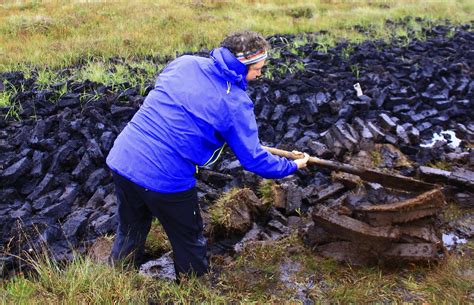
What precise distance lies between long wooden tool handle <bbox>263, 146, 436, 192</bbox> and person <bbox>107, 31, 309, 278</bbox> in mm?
918

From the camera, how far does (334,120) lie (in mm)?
6668

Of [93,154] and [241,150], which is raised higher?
[241,150]

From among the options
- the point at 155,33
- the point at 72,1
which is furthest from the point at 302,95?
the point at 72,1

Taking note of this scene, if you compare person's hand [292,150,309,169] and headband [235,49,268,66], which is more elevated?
headband [235,49,268,66]

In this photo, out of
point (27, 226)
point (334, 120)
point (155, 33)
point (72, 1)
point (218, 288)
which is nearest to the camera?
point (218, 288)

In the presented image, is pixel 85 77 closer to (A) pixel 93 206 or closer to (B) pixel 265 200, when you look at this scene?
(A) pixel 93 206

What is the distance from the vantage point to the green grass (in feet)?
10.6

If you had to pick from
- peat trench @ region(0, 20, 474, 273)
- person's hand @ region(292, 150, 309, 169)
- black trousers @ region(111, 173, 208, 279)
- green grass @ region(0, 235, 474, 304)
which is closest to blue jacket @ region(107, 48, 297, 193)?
black trousers @ region(111, 173, 208, 279)

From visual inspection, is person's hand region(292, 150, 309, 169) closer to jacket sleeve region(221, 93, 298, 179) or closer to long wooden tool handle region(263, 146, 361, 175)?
long wooden tool handle region(263, 146, 361, 175)

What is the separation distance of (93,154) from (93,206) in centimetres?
Result: 74

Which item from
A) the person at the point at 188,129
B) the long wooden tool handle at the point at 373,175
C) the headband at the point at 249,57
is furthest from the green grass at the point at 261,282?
the headband at the point at 249,57

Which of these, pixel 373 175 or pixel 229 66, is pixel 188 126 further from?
pixel 373 175

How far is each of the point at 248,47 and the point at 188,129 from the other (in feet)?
2.24

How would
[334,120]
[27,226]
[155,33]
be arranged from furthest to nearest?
[155,33] < [334,120] < [27,226]
